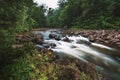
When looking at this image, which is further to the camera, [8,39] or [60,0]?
[60,0]

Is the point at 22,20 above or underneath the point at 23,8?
underneath

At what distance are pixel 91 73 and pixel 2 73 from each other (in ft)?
9.89

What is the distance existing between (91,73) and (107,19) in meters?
26.0

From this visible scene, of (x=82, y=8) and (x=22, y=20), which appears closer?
(x=22, y=20)

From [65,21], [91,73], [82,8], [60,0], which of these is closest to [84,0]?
[82,8]

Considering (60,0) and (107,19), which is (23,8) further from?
(60,0)

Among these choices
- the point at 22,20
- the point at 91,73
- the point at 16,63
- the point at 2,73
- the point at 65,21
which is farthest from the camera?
the point at 65,21

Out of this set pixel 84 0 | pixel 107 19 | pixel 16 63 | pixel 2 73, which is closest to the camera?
pixel 2 73

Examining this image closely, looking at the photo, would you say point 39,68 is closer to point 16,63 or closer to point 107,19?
point 16,63

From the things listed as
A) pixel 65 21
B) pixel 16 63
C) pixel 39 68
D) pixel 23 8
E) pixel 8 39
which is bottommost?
pixel 65 21

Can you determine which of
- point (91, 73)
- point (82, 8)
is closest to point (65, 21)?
point (82, 8)

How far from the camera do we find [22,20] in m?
5.04

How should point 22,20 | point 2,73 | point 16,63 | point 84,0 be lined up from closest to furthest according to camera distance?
point 2,73 → point 16,63 → point 22,20 → point 84,0

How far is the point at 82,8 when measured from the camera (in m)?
39.8
